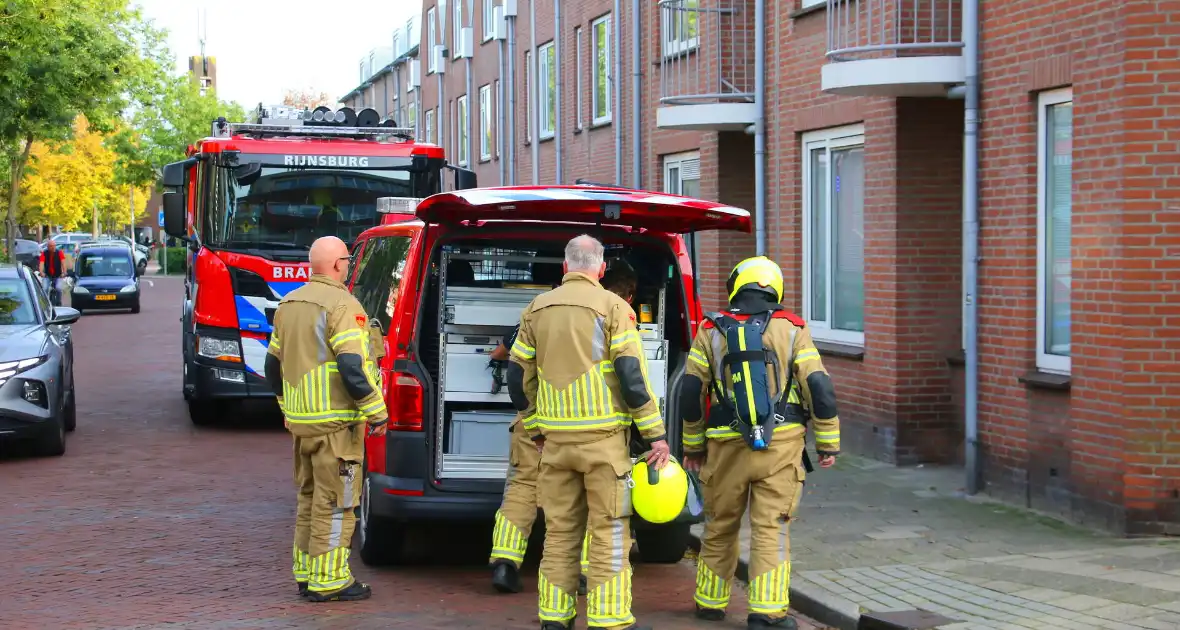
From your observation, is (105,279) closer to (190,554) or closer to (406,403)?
(190,554)

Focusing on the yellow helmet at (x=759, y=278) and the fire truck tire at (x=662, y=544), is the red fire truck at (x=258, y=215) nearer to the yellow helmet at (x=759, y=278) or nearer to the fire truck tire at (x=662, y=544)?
the fire truck tire at (x=662, y=544)

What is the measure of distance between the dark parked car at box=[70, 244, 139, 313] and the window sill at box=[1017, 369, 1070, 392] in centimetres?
3029

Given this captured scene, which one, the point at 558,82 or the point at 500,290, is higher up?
the point at 558,82

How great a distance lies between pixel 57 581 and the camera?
24.9 ft

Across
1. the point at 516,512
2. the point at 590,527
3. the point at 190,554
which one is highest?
the point at 590,527

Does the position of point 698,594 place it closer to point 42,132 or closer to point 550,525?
point 550,525

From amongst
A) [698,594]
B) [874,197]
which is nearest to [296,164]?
[874,197]

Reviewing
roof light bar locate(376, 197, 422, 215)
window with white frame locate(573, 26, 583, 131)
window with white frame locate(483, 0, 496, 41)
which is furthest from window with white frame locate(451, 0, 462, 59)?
roof light bar locate(376, 197, 422, 215)

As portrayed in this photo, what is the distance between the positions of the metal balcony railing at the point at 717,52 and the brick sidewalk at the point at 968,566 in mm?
6060

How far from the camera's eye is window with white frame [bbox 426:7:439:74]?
38.8 metres

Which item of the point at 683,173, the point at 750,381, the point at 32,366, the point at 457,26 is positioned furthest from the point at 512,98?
the point at 750,381

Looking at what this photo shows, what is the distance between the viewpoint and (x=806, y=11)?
13.0m

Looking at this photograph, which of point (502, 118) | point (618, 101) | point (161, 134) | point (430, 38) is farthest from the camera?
point (161, 134)

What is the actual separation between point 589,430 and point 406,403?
1474 mm
